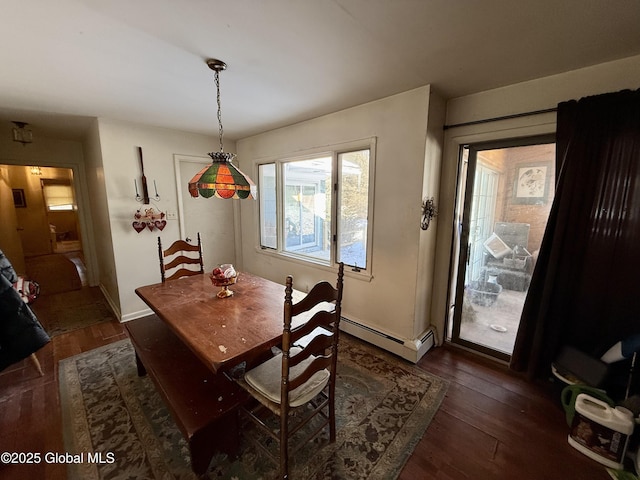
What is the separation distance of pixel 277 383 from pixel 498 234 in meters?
2.21

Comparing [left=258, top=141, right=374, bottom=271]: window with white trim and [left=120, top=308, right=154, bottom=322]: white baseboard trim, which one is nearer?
[left=258, top=141, right=374, bottom=271]: window with white trim

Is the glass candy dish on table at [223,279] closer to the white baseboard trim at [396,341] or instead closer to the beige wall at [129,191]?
the white baseboard trim at [396,341]

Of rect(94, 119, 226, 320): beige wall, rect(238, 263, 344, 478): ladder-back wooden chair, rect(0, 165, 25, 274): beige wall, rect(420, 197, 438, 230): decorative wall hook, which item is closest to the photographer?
rect(238, 263, 344, 478): ladder-back wooden chair

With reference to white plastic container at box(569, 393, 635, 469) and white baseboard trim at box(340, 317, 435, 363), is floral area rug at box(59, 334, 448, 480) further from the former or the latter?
white plastic container at box(569, 393, 635, 469)

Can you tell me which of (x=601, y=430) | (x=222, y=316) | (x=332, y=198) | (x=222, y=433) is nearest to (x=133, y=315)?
(x=222, y=316)

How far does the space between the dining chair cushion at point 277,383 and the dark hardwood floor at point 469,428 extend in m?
0.66

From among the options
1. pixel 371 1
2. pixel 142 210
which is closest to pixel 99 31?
pixel 371 1

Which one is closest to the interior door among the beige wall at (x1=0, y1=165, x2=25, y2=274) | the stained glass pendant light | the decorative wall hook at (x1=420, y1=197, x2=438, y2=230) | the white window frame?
the white window frame

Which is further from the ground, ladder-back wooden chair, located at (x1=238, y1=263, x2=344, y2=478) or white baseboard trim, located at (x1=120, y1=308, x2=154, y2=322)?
ladder-back wooden chair, located at (x1=238, y1=263, x2=344, y2=478)

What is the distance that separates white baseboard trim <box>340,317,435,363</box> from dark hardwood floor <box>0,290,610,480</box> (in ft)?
0.44

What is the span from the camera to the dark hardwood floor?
140 cm

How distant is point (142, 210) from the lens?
121 inches

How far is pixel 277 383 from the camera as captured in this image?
135 cm

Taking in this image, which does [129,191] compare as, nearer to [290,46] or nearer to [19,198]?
→ [290,46]
